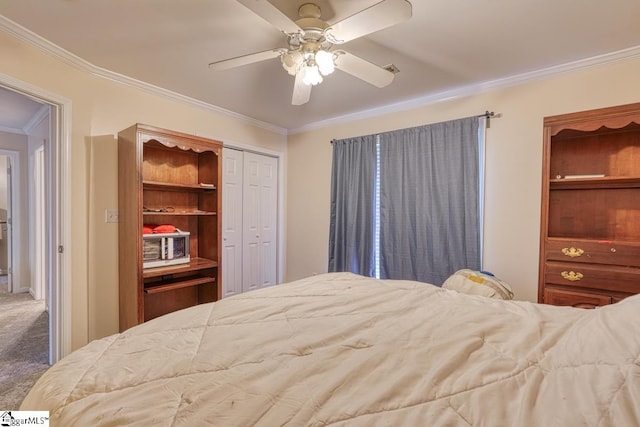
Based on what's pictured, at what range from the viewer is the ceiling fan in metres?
1.35

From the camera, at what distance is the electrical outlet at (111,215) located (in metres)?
2.64

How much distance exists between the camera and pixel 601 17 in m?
1.82

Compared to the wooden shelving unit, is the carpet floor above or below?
below

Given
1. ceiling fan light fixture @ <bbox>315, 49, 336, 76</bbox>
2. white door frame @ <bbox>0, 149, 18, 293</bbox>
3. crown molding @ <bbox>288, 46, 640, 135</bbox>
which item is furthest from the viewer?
white door frame @ <bbox>0, 149, 18, 293</bbox>

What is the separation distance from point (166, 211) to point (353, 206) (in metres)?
2.01

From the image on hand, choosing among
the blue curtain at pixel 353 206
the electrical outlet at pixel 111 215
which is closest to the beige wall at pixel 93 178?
the electrical outlet at pixel 111 215

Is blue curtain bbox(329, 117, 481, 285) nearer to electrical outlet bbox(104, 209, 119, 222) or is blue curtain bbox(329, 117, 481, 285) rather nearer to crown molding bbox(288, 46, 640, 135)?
crown molding bbox(288, 46, 640, 135)

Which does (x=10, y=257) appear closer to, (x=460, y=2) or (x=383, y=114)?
(x=383, y=114)

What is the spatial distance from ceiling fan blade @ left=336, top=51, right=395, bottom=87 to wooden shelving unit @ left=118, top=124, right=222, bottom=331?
5.51 ft

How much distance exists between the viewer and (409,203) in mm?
3168

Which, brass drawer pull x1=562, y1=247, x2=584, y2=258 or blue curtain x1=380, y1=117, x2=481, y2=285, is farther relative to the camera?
blue curtain x1=380, y1=117, x2=481, y2=285

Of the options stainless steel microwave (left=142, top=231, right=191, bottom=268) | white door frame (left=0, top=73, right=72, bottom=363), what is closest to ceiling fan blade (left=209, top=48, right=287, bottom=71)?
white door frame (left=0, top=73, right=72, bottom=363)

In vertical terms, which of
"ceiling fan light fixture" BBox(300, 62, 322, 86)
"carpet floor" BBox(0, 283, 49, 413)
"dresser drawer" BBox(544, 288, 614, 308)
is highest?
"ceiling fan light fixture" BBox(300, 62, 322, 86)

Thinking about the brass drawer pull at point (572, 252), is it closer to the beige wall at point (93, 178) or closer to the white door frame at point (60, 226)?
the beige wall at point (93, 178)
